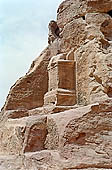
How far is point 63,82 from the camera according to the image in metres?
9.86

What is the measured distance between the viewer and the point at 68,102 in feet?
31.0

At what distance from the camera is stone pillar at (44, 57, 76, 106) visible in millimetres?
9492

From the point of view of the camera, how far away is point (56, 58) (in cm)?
1052

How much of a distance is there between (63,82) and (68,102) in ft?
2.91

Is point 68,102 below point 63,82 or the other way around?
below

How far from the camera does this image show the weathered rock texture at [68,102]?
11.5ft

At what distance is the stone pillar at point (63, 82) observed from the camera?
31.1 feet

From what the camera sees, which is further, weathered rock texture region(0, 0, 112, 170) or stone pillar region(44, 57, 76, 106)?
stone pillar region(44, 57, 76, 106)

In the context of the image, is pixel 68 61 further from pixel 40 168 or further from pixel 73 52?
pixel 40 168

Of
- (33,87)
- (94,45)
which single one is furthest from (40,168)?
(33,87)

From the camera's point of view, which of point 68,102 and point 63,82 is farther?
point 63,82

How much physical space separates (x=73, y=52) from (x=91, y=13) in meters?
1.70

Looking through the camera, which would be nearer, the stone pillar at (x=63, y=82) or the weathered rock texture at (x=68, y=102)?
the weathered rock texture at (x=68, y=102)

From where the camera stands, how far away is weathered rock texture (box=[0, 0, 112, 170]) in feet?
11.5
